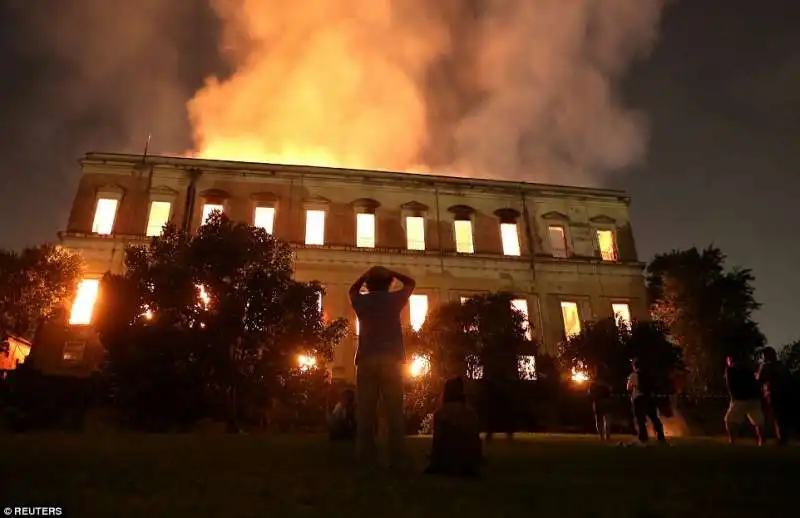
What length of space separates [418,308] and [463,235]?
632cm

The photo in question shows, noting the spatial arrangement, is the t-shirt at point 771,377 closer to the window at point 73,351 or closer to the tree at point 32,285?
the tree at point 32,285

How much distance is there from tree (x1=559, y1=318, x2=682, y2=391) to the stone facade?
222 inches

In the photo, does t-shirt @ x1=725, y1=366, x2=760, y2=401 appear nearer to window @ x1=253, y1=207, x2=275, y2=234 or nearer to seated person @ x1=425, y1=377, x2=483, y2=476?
seated person @ x1=425, y1=377, x2=483, y2=476

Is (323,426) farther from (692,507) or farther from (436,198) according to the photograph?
(692,507)

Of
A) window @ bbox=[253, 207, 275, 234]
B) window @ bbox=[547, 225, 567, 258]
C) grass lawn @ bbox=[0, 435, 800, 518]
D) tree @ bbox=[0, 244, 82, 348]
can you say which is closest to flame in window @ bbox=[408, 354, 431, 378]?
Result: grass lawn @ bbox=[0, 435, 800, 518]

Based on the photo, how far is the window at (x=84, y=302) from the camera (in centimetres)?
2692

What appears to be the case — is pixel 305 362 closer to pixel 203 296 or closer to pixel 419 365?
pixel 419 365

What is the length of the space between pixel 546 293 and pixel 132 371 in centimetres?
2381

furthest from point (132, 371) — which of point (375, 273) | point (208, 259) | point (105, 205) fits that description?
point (105, 205)

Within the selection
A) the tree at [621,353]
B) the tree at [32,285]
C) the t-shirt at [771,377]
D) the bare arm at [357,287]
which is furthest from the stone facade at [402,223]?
the bare arm at [357,287]

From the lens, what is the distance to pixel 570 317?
32.3 m

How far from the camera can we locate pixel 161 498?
13.9ft

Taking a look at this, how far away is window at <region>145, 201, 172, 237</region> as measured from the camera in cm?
3066

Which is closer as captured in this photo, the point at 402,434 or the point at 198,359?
the point at 402,434
